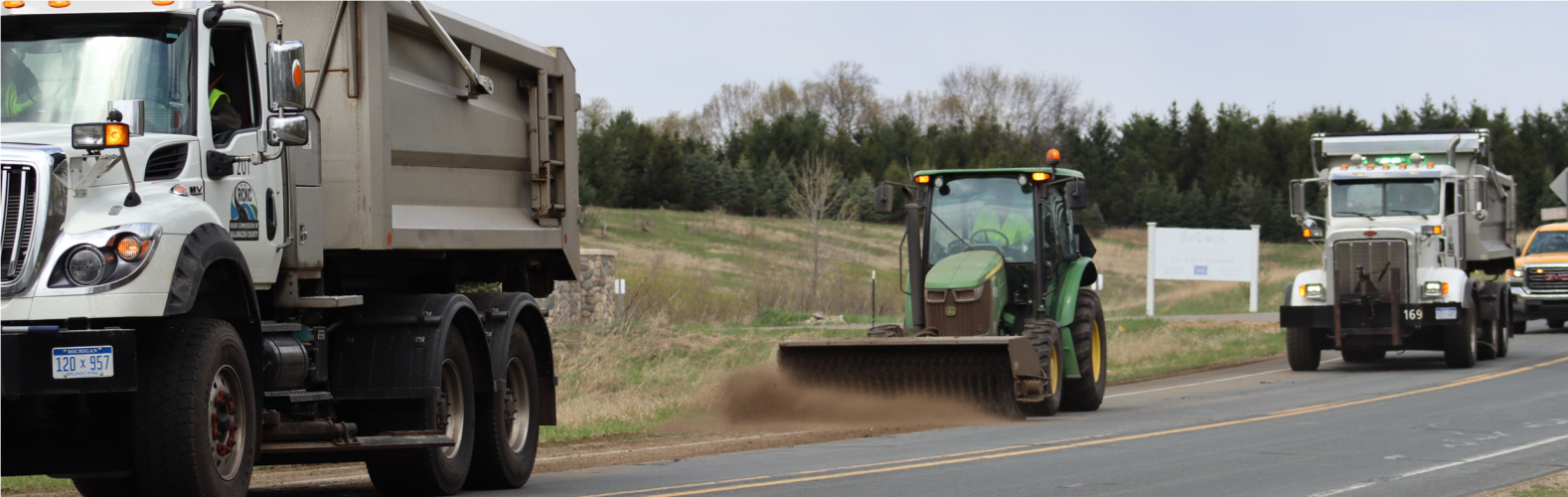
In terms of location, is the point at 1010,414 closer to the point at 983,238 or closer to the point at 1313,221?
the point at 983,238

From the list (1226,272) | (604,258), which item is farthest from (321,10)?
(1226,272)

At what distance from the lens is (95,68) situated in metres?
6.62

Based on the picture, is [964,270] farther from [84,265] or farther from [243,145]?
[84,265]

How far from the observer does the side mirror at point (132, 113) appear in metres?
6.33

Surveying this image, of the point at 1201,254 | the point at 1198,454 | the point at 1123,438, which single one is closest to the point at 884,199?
the point at 1123,438

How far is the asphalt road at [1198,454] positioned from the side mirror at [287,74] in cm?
276

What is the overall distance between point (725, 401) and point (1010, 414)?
268 cm

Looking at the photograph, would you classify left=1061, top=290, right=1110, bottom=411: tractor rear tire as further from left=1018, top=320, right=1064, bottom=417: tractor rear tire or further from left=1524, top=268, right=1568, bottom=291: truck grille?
left=1524, top=268, right=1568, bottom=291: truck grille

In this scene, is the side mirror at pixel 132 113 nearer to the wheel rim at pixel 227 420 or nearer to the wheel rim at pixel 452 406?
the wheel rim at pixel 227 420

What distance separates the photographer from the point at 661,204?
69938 mm

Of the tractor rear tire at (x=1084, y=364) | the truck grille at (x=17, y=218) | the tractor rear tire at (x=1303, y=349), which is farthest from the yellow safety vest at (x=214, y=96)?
the tractor rear tire at (x=1303, y=349)

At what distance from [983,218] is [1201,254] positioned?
20.4 m

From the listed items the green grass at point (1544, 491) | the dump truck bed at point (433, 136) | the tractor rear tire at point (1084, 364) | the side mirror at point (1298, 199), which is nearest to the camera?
the dump truck bed at point (433, 136)

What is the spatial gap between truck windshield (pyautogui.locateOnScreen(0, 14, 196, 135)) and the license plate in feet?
3.98
